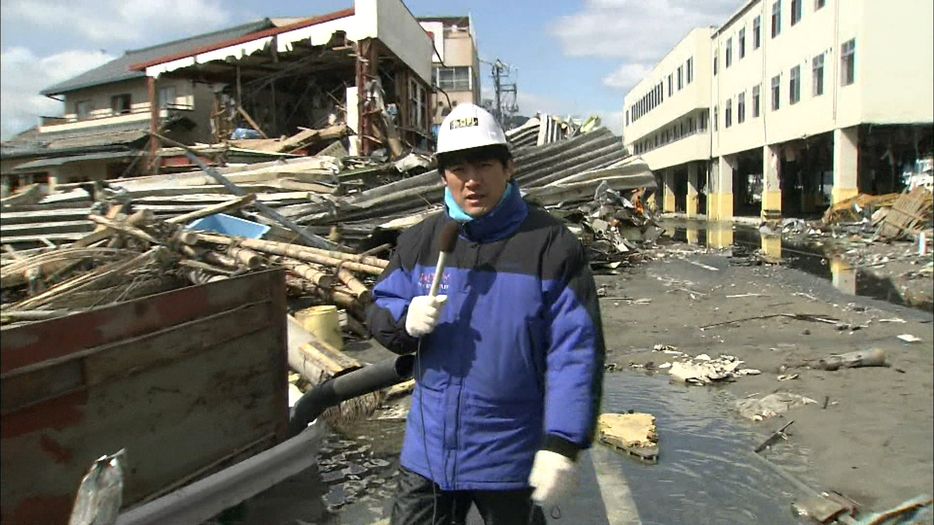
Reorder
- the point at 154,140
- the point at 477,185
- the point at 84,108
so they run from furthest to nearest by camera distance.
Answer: the point at 84,108 < the point at 154,140 < the point at 477,185

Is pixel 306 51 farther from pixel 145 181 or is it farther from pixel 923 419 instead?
pixel 923 419

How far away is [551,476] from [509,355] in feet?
1.23

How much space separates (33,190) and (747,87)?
30.0m

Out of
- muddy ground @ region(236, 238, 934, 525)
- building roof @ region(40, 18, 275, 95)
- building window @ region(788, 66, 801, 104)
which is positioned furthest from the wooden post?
building window @ region(788, 66, 801, 104)

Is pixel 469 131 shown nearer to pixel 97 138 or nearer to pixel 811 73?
pixel 811 73

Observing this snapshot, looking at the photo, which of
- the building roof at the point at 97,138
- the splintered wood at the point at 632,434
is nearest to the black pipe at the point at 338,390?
the splintered wood at the point at 632,434

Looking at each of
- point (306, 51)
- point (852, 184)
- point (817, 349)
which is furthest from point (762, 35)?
point (817, 349)

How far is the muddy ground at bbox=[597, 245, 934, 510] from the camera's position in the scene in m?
3.03

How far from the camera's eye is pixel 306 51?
594 inches

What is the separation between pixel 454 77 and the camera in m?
33.2

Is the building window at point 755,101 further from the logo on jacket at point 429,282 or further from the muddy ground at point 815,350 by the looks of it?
the logo on jacket at point 429,282

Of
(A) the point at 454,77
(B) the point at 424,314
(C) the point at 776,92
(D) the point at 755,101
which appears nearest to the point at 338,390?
(B) the point at 424,314

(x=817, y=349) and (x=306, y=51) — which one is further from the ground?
(x=306, y=51)

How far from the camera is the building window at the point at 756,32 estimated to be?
23.0 metres
